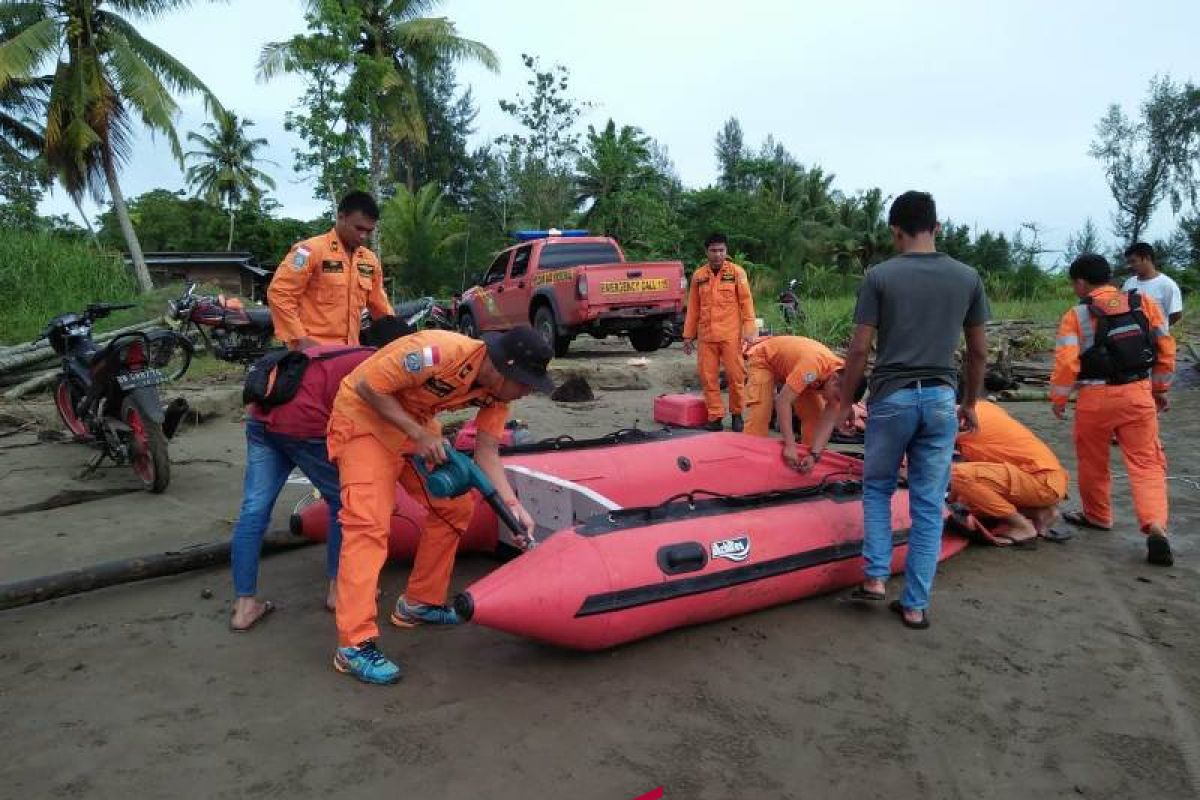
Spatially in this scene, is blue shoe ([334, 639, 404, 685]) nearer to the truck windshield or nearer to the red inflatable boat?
the red inflatable boat

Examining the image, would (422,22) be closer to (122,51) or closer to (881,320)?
(122,51)

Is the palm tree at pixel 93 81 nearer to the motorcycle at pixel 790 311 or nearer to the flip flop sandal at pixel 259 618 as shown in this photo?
the motorcycle at pixel 790 311

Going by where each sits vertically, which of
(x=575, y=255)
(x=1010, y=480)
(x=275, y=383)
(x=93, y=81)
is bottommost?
(x=1010, y=480)

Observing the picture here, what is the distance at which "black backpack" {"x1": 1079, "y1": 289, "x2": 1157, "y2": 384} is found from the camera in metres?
4.41

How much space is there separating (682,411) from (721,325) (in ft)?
4.16

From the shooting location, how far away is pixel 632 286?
418 inches

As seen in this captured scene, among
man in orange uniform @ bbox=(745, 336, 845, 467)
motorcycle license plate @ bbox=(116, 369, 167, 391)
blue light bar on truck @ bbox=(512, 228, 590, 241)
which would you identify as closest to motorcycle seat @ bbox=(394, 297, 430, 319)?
blue light bar on truck @ bbox=(512, 228, 590, 241)

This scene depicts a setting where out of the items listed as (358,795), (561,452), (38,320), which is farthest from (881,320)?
(38,320)

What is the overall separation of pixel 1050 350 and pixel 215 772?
13124 millimetres

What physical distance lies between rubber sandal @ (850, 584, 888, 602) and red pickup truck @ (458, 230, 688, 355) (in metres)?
7.16

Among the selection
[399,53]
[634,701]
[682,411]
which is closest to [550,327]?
[682,411]

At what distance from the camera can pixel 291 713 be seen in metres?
2.70

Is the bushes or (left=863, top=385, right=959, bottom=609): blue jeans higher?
the bushes

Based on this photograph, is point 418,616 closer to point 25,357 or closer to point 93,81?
point 25,357
